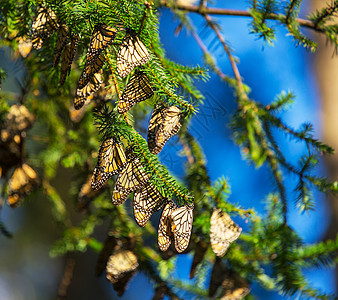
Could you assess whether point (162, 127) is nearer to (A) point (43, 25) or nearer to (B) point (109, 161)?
(B) point (109, 161)

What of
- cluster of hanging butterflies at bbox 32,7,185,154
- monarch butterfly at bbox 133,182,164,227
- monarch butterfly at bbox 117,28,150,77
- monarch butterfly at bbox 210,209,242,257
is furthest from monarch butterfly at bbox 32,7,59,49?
monarch butterfly at bbox 210,209,242,257

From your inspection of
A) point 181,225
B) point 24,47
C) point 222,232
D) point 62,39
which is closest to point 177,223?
point 181,225

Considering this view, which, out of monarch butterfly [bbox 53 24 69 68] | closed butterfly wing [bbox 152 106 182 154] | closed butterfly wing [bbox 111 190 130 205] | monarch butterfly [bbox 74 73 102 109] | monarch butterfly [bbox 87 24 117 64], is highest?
monarch butterfly [bbox 53 24 69 68]

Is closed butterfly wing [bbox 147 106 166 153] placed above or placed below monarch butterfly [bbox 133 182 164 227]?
above

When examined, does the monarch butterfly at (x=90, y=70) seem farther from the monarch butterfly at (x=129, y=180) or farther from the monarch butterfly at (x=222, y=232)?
the monarch butterfly at (x=222, y=232)

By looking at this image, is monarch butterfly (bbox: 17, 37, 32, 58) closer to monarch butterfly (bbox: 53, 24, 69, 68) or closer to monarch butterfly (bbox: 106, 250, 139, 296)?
monarch butterfly (bbox: 53, 24, 69, 68)

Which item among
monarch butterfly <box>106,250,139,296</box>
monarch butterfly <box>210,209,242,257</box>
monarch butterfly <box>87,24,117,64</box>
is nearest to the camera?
monarch butterfly <box>87,24,117,64</box>

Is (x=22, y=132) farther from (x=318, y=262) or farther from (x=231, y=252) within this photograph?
(x=318, y=262)

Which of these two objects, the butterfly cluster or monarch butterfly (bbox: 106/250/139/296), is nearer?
the butterfly cluster

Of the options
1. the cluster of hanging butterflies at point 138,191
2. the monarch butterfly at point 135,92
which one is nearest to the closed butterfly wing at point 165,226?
the cluster of hanging butterflies at point 138,191
